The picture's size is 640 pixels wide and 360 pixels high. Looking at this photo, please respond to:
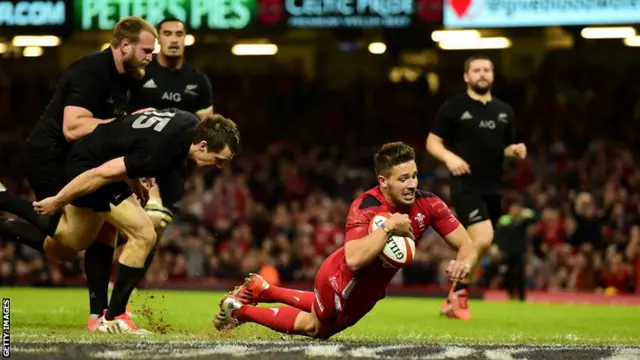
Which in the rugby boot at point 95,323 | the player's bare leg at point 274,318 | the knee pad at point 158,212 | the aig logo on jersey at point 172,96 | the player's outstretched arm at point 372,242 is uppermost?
the aig logo on jersey at point 172,96

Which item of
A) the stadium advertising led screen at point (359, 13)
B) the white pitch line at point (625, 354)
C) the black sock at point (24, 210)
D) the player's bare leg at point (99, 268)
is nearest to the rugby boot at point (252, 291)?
the player's bare leg at point (99, 268)

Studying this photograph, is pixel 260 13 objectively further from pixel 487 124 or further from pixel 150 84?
pixel 150 84

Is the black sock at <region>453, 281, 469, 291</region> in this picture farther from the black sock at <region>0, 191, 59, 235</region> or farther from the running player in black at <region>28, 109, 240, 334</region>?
the black sock at <region>0, 191, 59, 235</region>

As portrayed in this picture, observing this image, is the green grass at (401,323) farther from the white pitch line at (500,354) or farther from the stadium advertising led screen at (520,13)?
the stadium advertising led screen at (520,13)

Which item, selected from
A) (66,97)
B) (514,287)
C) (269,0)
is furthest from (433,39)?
(66,97)

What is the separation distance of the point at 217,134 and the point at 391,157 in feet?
3.83

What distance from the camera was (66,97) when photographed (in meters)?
7.92

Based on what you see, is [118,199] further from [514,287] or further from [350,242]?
[514,287]

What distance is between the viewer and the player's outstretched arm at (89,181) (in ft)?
23.6

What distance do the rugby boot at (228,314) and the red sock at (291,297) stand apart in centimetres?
24

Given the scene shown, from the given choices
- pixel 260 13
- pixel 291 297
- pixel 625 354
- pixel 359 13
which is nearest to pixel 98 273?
pixel 291 297

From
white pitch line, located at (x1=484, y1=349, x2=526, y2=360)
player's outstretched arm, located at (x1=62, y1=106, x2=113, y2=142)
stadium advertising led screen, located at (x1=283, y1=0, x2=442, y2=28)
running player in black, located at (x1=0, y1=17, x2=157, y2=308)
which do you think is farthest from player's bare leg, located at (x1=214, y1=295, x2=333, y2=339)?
stadium advertising led screen, located at (x1=283, y1=0, x2=442, y2=28)

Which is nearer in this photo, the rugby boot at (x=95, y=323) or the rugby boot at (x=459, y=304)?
the rugby boot at (x=95, y=323)

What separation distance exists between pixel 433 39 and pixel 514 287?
4.50 metres
